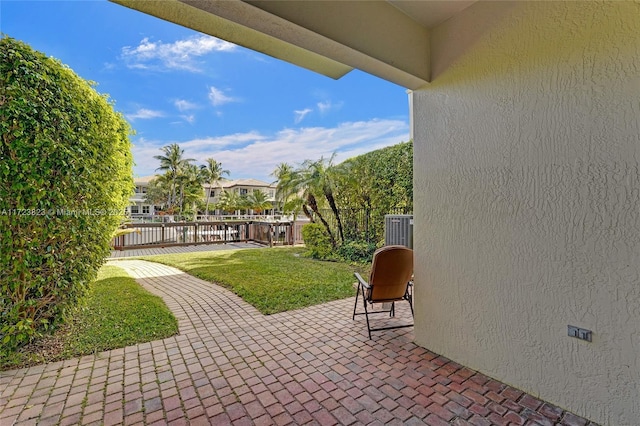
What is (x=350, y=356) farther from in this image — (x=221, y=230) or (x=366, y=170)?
(x=221, y=230)

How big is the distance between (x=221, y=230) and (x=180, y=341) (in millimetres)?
11175

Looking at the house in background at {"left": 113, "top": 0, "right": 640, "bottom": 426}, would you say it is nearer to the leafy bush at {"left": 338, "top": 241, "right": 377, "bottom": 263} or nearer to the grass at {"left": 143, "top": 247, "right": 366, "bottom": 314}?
the grass at {"left": 143, "top": 247, "right": 366, "bottom": 314}

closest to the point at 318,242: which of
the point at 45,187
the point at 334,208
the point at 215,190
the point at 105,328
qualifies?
the point at 334,208

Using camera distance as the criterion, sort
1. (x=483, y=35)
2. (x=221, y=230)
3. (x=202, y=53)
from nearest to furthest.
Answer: (x=483, y=35) < (x=202, y=53) < (x=221, y=230)

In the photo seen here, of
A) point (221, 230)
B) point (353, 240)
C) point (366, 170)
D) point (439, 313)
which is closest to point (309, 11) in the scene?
point (439, 313)

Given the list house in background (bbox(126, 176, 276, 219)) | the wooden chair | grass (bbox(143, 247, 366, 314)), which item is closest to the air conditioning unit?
the wooden chair

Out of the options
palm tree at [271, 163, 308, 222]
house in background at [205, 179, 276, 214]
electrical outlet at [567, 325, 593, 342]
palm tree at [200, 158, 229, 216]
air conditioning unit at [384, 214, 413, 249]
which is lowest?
electrical outlet at [567, 325, 593, 342]

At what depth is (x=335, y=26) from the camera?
7.04 feet

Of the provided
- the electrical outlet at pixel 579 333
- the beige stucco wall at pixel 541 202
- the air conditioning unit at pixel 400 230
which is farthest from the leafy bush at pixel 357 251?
the electrical outlet at pixel 579 333

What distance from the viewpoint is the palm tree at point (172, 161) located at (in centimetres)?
3462

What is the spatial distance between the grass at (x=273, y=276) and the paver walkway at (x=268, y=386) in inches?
46.6

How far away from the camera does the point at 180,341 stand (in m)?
3.25

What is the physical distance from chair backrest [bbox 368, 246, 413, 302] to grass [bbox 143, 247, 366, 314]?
149cm

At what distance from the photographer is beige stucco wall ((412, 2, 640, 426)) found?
1.79m
